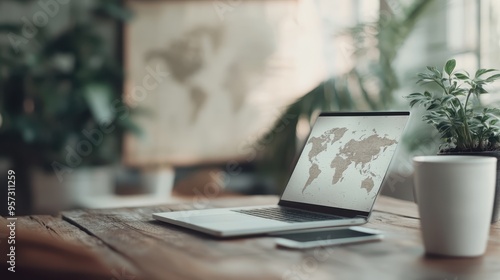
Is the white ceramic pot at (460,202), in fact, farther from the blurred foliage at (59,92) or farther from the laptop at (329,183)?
the blurred foliage at (59,92)

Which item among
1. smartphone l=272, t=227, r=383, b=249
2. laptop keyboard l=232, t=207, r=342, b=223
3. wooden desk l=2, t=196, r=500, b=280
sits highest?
laptop keyboard l=232, t=207, r=342, b=223

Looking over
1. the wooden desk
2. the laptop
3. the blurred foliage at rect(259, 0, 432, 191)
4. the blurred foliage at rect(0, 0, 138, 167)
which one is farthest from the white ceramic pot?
the blurred foliage at rect(0, 0, 138, 167)

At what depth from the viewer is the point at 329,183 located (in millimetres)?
1310

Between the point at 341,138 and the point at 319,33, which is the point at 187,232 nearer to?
the point at 341,138

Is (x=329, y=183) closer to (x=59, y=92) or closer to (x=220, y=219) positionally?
(x=220, y=219)

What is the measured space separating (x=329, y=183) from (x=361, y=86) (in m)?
1.65

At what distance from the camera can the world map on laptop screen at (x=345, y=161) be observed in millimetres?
1223

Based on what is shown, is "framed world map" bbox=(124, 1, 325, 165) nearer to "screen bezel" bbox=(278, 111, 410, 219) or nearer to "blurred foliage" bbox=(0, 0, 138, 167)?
"blurred foliage" bbox=(0, 0, 138, 167)

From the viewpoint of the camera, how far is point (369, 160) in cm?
125

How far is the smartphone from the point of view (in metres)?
0.98

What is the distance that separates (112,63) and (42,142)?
60 cm

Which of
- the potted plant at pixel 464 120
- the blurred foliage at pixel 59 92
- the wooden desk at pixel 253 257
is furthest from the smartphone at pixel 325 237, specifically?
the blurred foliage at pixel 59 92

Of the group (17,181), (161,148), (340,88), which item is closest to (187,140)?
(161,148)

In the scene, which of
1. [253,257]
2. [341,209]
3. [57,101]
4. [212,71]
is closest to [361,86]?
[212,71]
